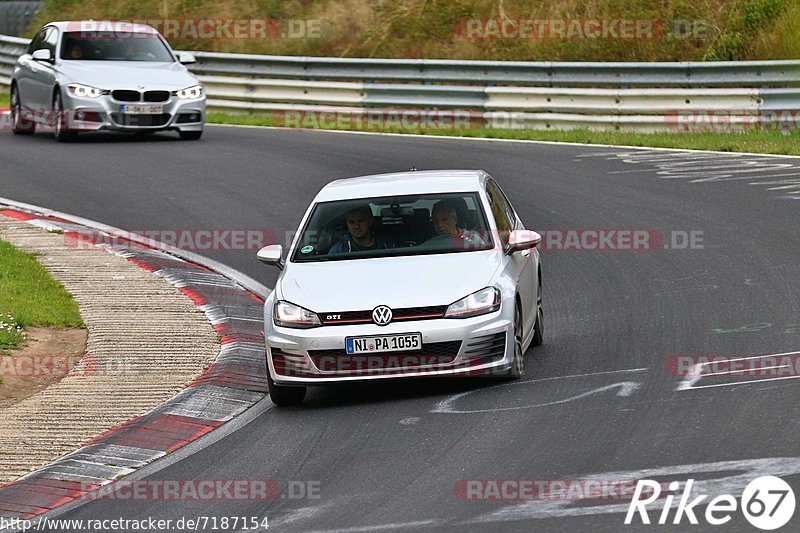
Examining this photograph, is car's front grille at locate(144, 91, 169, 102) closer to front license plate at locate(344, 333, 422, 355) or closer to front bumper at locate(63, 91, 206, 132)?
front bumper at locate(63, 91, 206, 132)

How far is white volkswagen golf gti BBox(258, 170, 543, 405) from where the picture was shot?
31.7ft

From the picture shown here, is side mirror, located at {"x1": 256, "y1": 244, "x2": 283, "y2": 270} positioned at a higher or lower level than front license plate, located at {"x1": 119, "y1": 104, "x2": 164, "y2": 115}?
higher

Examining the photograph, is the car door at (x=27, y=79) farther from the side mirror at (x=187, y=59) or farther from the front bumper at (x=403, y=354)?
the front bumper at (x=403, y=354)

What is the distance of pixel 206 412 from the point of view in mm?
9781

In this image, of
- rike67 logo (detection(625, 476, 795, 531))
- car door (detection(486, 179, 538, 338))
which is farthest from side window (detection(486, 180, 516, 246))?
rike67 logo (detection(625, 476, 795, 531))

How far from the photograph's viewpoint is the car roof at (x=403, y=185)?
11.0 m

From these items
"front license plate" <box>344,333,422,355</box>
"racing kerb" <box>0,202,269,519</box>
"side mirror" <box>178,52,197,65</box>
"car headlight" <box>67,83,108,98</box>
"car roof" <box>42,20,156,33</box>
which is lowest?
"racing kerb" <box>0,202,269,519</box>

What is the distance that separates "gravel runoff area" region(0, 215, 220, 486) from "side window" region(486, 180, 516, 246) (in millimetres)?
2376

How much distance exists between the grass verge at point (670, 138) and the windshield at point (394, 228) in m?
11.2

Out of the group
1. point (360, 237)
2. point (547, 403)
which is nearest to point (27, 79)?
point (360, 237)

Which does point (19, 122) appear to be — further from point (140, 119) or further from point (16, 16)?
point (16, 16)

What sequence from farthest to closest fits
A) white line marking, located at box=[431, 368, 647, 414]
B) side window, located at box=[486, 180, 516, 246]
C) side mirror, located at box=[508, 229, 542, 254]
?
side window, located at box=[486, 180, 516, 246] → side mirror, located at box=[508, 229, 542, 254] → white line marking, located at box=[431, 368, 647, 414]

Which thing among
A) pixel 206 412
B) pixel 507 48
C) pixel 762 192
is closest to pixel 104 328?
pixel 206 412

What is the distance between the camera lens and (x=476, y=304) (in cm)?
982
